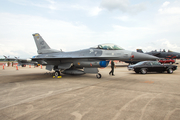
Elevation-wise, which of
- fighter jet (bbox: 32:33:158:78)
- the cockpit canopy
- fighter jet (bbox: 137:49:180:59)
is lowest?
fighter jet (bbox: 32:33:158:78)

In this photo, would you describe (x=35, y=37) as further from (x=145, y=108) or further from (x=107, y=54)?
(x=145, y=108)

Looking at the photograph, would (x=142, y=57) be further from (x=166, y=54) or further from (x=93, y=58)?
(x=166, y=54)

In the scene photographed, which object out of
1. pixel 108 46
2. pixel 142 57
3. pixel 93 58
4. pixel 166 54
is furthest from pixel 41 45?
pixel 166 54

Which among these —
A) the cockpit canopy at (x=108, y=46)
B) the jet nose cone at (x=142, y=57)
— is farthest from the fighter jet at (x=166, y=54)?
the jet nose cone at (x=142, y=57)

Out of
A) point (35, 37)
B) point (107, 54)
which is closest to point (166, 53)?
point (107, 54)

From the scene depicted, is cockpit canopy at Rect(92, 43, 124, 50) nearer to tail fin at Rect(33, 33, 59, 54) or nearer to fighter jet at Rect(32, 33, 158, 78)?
fighter jet at Rect(32, 33, 158, 78)

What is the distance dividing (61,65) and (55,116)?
303 inches

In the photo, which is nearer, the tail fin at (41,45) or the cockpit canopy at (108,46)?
the cockpit canopy at (108,46)

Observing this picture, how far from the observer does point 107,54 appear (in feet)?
29.7

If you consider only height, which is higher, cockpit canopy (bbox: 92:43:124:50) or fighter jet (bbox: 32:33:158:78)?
cockpit canopy (bbox: 92:43:124:50)

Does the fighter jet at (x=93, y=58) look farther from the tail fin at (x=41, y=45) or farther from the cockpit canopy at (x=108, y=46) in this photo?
the tail fin at (x=41, y=45)

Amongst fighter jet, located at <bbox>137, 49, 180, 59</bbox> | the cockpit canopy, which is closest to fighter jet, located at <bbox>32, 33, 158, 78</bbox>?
the cockpit canopy

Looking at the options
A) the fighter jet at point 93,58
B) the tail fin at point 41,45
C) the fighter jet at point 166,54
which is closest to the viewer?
the fighter jet at point 93,58

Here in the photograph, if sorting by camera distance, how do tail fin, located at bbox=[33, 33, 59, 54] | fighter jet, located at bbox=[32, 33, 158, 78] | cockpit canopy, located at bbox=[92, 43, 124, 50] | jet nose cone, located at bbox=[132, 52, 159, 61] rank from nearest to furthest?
jet nose cone, located at bbox=[132, 52, 159, 61] < fighter jet, located at bbox=[32, 33, 158, 78] < cockpit canopy, located at bbox=[92, 43, 124, 50] < tail fin, located at bbox=[33, 33, 59, 54]
